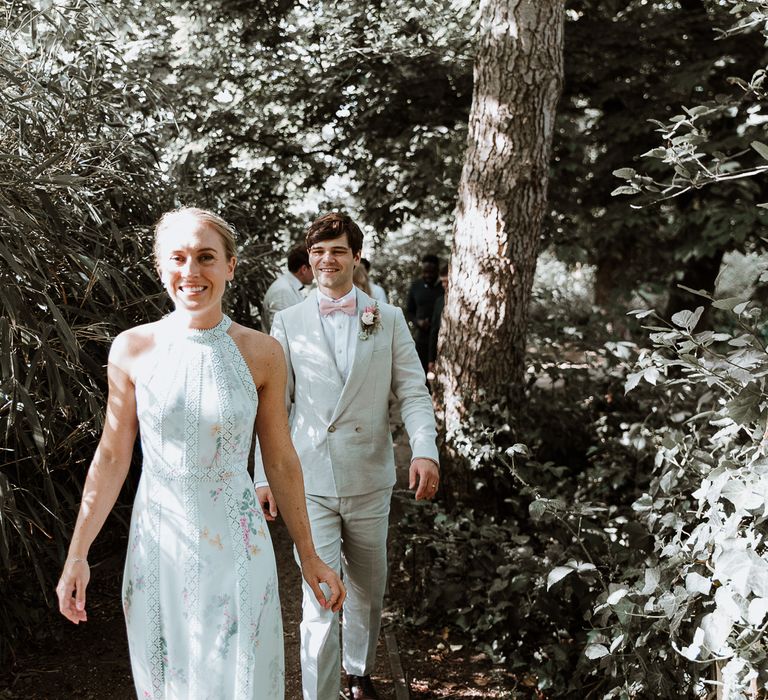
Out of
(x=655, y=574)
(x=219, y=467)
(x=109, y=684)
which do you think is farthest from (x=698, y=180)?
(x=109, y=684)

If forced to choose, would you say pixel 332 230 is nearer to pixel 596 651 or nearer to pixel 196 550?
Answer: pixel 196 550

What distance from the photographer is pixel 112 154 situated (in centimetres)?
427

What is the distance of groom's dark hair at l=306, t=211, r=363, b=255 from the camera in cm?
344

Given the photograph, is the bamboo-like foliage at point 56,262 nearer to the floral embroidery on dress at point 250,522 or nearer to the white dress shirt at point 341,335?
the white dress shirt at point 341,335

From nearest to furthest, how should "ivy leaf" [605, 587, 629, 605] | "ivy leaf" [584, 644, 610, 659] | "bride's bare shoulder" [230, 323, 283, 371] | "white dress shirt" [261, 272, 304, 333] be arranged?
1. "bride's bare shoulder" [230, 323, 283, 371]
2. "ivy leaf" [605, 587, 629, 605]
3. "ivy leaf" [584, 644, 610, 659]
4. "white dress shirt" [261, 272, 304, 333]

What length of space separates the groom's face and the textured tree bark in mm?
1661

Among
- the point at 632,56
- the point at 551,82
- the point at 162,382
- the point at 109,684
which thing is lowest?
the point at 109,684

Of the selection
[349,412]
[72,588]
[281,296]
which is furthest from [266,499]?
[281,296]

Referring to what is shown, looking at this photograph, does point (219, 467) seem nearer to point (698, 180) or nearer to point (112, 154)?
point (698, 180)

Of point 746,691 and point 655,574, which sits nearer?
point 746,691

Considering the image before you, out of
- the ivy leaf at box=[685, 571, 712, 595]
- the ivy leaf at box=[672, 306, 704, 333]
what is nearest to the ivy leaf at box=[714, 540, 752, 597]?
the ivy leaf at box=[685, 571, 712, 595]

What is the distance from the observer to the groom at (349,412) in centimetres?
341

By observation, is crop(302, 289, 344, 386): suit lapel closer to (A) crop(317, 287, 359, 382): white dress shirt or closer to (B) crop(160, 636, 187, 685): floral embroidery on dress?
(A) crop(317, 287, 359, 382): white dress shirt

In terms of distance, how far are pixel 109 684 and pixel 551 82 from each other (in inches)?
164
